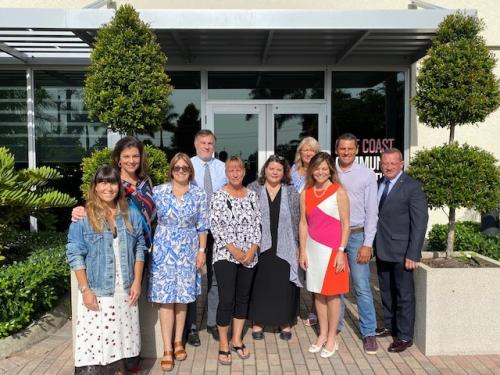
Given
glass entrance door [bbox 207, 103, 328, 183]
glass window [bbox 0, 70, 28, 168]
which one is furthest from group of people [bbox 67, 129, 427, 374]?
glass window [bbox 0, 70, 28, 168]

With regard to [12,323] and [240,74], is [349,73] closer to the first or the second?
[240,74]

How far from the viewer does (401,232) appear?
13.8 feet

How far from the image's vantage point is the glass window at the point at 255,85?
8.56 m

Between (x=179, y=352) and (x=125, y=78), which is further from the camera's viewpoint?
(x=125, y=78)

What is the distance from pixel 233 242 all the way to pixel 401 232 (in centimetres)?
150

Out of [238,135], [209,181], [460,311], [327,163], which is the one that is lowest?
[460,311]

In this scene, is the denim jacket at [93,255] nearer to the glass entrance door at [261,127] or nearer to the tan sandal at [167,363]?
the tan sandal at [167,363]

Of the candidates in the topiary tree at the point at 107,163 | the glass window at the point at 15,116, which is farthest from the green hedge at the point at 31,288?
the glass window at the point at 15,116

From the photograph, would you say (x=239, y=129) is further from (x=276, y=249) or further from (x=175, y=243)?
(x=175, y=243)

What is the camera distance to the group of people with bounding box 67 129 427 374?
342 cm

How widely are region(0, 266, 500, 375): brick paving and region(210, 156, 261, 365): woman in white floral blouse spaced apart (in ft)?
0.81

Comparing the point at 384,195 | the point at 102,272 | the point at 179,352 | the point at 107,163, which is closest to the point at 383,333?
the point at 384,195

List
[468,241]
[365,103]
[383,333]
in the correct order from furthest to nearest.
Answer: [365,103] < [468,241] < [383,333]

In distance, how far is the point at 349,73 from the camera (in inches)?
339
